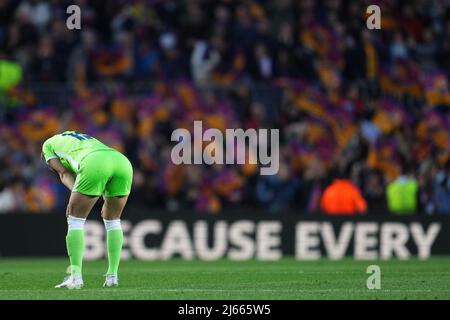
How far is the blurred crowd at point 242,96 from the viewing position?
2277 cm

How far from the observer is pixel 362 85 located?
2423cm

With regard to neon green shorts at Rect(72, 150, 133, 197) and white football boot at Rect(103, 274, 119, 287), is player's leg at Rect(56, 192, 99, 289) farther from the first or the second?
white football boot at Rect(103, 274, 119, 287)

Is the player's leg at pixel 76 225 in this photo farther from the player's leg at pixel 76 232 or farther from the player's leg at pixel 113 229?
the player's leg at pixel 113 229

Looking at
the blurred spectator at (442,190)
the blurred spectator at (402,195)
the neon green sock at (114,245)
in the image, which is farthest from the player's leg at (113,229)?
the blurred spectator at (442,190)

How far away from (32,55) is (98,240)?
4.98 meters

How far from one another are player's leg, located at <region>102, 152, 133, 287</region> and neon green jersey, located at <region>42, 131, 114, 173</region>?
26cm

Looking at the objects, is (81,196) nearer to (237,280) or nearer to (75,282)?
(75,282)

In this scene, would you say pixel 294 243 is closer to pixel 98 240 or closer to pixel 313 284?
pixel 98 240

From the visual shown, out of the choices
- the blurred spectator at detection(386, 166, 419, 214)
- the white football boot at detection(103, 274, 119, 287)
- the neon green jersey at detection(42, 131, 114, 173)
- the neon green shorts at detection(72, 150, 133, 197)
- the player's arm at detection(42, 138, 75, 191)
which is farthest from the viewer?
the blurred spectator at detection(386, 166, 419, 214)

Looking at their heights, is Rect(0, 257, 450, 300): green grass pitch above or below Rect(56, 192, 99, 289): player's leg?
below

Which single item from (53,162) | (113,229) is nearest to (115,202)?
(113,229)

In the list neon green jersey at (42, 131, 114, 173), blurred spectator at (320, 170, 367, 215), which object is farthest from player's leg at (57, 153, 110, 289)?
blurred spectator at (320, 170, 367, 215)

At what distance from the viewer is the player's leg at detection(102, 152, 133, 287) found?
1340 centimetres
